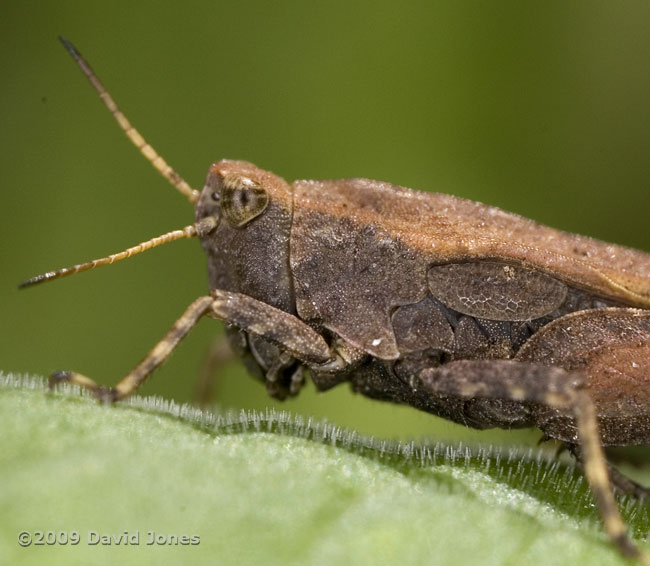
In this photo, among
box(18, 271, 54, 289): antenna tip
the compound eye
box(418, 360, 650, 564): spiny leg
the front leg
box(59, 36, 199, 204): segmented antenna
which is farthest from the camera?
box(59, 36, 199, 204): segmented antenna

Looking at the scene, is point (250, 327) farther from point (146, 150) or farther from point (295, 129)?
point (295, 129)

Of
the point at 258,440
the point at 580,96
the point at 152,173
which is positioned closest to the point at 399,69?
the point at 580,96

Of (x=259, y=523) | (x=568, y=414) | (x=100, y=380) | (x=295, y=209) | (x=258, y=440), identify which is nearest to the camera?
(x=259, y=523)

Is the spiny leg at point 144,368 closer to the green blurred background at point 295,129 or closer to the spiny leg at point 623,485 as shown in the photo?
the spiny leg at point 623,485

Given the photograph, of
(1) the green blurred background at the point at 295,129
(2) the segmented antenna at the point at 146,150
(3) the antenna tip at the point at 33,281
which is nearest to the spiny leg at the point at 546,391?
(2) the segmented antenna at the point at 146,150

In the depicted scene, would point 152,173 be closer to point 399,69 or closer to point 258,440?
point 399,69

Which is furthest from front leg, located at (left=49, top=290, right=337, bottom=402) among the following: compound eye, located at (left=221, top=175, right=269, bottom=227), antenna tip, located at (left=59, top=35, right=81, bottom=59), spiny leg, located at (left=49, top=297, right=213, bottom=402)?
antenna tip, located at (left=59, top=35, right=81, bottom=59)

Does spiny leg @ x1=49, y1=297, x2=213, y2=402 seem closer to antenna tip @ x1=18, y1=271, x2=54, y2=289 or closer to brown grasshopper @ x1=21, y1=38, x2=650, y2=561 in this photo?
brown grasshopper @ x1=21, y1=38, x2=650, y2=561
